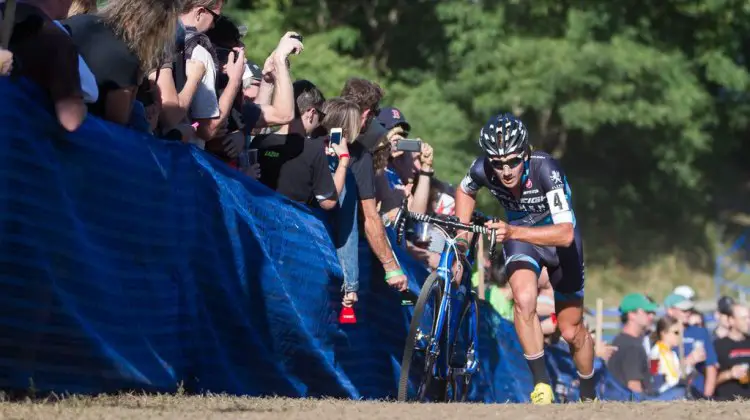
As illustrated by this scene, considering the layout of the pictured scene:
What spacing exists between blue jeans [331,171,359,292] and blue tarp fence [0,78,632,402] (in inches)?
4.0

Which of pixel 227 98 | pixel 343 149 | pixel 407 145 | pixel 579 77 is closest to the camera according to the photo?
pixel 227 98

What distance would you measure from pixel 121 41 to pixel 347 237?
3.16m

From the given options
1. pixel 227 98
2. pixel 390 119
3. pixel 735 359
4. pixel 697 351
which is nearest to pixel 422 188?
pixel 390 119

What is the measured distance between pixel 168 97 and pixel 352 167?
8.17ft

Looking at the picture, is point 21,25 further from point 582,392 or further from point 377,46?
point 377,46

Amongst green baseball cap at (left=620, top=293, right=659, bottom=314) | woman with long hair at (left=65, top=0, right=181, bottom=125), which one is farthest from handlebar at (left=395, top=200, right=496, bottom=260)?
green baseball cap at (left=620, top=293, right=659, bottom=314)

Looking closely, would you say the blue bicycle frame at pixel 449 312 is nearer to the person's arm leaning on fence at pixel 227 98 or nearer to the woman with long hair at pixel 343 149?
the woman with long hair at pixel 343 149

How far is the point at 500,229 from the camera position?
942cm

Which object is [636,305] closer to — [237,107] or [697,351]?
[697,351]

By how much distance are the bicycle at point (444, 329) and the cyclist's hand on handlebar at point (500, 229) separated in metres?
0.04

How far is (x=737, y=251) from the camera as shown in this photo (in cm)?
3962

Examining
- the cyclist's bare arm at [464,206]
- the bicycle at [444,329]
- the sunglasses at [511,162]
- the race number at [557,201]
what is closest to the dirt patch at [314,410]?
the bicycle at [444,329]

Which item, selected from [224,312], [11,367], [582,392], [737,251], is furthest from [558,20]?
[11,367]

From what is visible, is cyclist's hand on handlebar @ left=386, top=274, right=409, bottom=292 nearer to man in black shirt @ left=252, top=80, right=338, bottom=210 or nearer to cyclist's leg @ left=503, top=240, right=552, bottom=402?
cyclist's leg @ left=503, top=240, right=552, bottom=402
